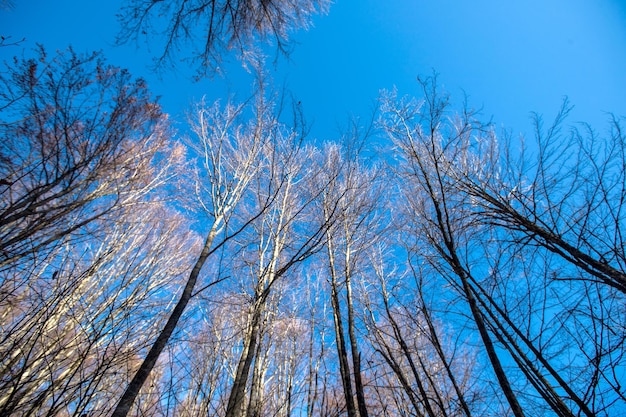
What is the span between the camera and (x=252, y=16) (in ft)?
12.8

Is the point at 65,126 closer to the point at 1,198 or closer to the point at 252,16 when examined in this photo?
the point at 1,198

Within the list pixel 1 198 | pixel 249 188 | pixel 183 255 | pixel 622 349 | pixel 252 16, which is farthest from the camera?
pixel 183 255

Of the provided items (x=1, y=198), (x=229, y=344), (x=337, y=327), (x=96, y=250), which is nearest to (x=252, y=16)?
(x=1, y=198)

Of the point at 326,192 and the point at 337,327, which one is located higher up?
the point at 326,192

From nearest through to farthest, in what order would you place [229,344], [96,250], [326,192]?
[326,192], [229,344], [96,250]

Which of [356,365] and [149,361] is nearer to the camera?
[149,361]

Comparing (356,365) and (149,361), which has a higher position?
(356,365)

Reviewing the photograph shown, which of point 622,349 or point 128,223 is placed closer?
point 622,349

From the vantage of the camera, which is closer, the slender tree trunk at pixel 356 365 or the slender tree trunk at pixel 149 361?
the slender tree trunk at pixel 149 361

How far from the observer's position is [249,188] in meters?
5.80

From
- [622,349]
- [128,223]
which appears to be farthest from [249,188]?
[622,349]

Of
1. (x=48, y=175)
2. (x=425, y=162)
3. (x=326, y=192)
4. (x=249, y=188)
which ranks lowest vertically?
(x=48, y=175)

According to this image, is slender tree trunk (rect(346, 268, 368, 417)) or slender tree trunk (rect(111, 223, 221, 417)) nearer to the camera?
slender tree trunk (rect(111, 223, 221, 417))

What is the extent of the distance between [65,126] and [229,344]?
5.56 meters
